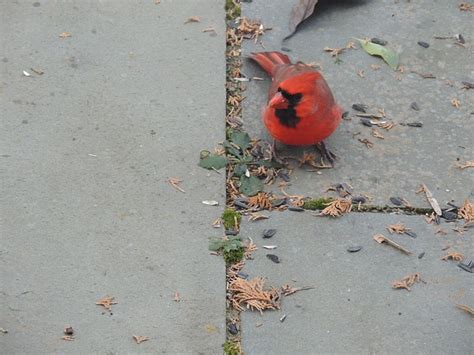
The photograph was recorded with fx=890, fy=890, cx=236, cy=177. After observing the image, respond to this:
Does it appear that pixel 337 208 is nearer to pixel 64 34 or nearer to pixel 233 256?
pixel 233 256

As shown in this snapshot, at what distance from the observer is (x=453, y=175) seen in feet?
13.3

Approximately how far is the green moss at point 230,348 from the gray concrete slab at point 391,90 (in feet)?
2.93

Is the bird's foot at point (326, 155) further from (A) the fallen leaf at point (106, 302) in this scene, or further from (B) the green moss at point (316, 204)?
(A) the fallen leaf at point (106, 302)

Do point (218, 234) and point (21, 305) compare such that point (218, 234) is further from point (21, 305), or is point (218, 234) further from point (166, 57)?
point (166, 57)

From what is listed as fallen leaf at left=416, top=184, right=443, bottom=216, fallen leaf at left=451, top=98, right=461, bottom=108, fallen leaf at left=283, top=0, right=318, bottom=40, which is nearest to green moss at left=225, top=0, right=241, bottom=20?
fallen leaf at left=283, top=0, right=318, bottom=40

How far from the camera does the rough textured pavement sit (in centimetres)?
338

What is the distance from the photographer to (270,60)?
438 centimetres

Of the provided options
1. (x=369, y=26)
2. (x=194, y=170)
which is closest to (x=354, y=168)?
(x=194, y=170)

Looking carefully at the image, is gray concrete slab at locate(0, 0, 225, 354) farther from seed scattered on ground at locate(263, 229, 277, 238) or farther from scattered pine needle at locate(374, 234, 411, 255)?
scattered pine needle at locate(374, 234, 411, 255)

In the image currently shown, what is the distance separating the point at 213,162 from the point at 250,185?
0.20m

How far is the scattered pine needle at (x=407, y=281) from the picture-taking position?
3.54 metres

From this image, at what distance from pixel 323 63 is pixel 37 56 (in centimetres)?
145

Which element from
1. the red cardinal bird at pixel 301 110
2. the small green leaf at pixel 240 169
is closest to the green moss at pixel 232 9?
the red cardinal bird at pixel 301 110

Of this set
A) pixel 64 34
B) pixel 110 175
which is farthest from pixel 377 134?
pixel 64 34
